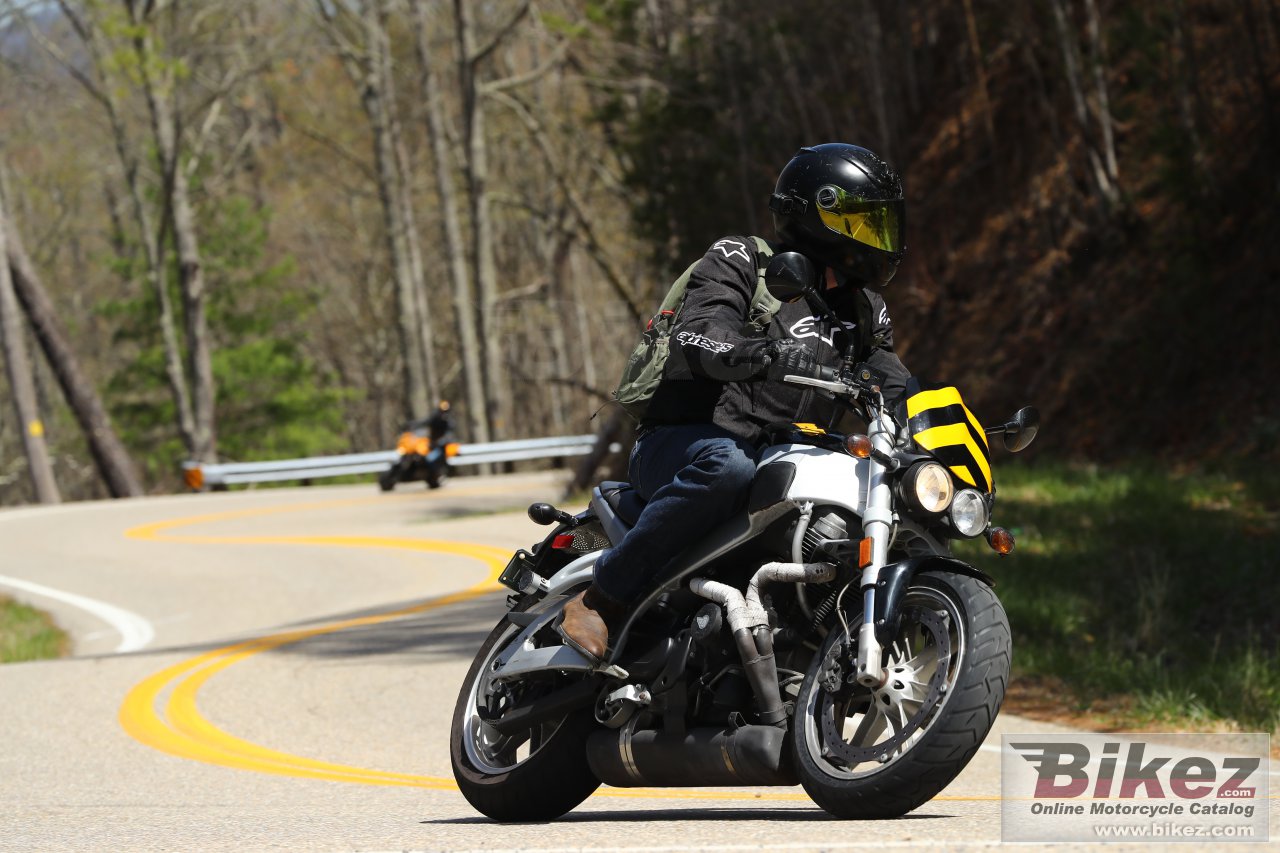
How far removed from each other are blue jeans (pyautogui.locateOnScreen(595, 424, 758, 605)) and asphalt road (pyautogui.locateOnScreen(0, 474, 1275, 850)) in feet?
2.70

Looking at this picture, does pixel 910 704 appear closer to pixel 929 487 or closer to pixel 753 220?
pixel 929 487

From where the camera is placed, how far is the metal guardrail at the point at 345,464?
32688mm

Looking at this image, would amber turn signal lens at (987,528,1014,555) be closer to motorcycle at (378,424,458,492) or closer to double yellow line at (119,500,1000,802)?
double yellow line at (119,500,1000,802)

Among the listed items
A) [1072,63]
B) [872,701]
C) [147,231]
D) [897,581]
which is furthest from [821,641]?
[147,231]

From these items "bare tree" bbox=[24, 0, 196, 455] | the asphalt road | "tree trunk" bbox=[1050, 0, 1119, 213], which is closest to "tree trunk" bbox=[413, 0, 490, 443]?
"bare tree" bbox=[24, 0, 196, 455]

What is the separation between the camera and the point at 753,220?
2470 centimetres

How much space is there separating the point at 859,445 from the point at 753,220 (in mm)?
19987

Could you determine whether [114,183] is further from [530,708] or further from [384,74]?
[530,708]

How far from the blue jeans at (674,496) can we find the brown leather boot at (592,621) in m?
0.06

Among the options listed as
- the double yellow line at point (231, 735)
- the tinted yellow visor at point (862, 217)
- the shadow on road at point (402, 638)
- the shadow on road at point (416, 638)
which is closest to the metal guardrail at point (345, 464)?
the double yellow line at point (231, 735)

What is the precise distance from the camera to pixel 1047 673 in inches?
409

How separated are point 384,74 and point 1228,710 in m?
41.6

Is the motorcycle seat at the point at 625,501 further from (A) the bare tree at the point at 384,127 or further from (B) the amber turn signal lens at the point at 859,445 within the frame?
(A) the bare tree at the point at 384,127

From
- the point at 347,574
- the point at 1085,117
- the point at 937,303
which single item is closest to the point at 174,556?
the point at 347,574
